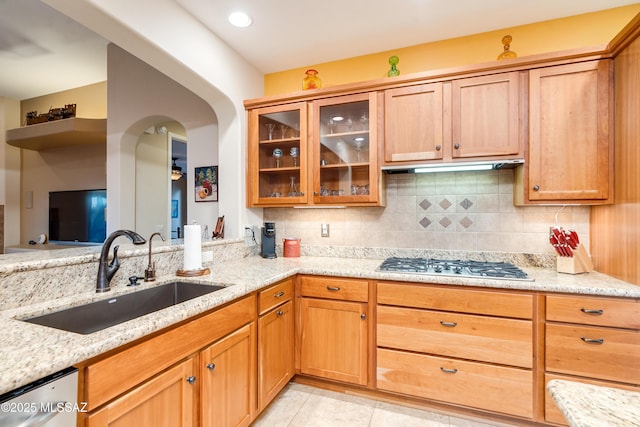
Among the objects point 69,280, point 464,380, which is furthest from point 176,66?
point 464,380

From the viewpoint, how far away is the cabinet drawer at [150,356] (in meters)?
0.93

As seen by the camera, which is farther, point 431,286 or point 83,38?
point 83,38

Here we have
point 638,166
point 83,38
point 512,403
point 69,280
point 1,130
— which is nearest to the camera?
point 69,280

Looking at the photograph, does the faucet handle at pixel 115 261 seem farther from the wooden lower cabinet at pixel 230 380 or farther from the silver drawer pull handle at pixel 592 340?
the silver drawer pull handle at pixel 592 340

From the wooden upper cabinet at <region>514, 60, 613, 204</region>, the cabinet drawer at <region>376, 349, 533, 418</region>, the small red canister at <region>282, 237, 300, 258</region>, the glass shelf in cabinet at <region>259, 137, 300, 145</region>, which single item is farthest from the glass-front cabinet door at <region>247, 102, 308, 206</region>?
the wooden upper cabinet at <region>514, 60, 613, 204</region>

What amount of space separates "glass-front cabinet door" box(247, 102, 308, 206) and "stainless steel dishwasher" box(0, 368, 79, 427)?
1.86 m

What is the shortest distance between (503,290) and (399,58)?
1963 millimetres

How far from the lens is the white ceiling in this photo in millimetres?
2023

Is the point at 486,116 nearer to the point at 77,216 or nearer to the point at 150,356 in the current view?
the point at 150,356

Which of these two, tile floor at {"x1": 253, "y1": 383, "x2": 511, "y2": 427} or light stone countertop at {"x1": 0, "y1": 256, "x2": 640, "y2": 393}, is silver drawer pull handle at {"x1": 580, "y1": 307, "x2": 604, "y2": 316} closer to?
light stone countertop at {"x1": 0, "y1": 256, "x2": 640, "y2": 393}

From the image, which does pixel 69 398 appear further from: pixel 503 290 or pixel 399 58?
pixel 399 58

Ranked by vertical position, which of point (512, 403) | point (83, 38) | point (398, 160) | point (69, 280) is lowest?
point (512, 403)

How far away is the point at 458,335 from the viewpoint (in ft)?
6.00

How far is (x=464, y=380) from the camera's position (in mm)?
1813
